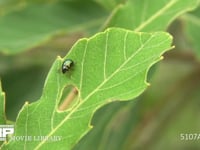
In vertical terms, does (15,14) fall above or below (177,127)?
above

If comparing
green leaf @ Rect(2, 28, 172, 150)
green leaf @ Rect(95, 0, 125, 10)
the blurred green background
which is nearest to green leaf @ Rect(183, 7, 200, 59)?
the blurred green background

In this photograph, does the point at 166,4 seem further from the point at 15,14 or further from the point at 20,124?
the point at 15,14

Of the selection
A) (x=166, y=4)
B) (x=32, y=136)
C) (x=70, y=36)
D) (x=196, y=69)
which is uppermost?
(x=70, y=36)

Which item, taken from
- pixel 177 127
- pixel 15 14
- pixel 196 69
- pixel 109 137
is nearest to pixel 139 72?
pixel 109 137

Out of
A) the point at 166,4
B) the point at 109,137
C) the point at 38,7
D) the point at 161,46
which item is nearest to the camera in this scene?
the point at 161,46

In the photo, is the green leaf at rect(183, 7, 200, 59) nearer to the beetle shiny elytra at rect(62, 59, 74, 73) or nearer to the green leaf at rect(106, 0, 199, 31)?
the green leaf at rect(106, 0, 199, 31)

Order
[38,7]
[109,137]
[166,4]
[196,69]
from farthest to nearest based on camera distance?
[196,69] < [38,7] < [109,137] < [166,4]

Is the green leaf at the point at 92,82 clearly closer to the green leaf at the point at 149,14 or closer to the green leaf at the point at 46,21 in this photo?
the green leaf at the point at 149,14
